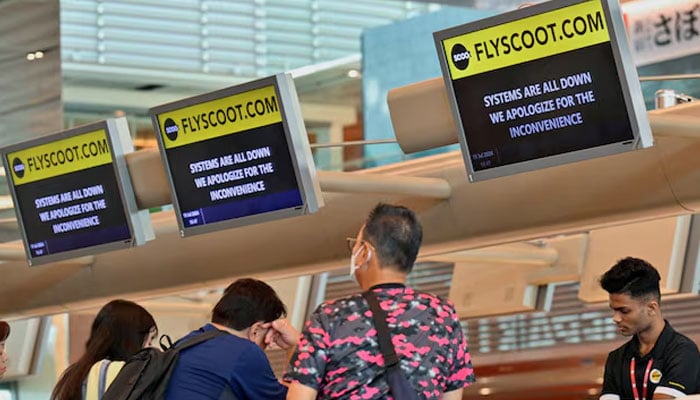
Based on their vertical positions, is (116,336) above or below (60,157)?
below

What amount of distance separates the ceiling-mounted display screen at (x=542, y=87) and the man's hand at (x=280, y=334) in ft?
3.03

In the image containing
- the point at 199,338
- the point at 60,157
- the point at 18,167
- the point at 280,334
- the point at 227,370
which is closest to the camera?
the point at 227,370

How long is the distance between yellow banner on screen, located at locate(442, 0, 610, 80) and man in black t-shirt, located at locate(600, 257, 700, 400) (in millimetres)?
855

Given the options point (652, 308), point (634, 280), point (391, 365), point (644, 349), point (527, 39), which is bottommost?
point (644, 349)

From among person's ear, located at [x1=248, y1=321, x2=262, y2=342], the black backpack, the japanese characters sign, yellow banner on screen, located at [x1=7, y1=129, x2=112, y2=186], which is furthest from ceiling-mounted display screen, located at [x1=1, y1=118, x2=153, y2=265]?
the japanese characters sign

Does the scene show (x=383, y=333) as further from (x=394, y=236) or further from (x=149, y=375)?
(x=149, y=375)

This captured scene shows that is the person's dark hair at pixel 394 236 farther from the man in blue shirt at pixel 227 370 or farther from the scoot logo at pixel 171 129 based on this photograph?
the scoot logo at pixel 171 129

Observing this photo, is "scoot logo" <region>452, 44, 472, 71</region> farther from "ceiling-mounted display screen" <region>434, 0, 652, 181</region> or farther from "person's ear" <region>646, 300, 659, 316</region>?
"person's ear" <region>646, 300, 659, 316</region>

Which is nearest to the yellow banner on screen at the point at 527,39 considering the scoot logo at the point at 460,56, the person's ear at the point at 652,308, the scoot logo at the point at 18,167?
the scoot logo at the point at 460,56

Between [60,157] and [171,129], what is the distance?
2.82 ft

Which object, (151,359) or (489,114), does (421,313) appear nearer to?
(151,359)

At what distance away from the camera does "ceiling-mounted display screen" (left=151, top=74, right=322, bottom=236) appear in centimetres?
562

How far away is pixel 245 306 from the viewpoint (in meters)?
4.49

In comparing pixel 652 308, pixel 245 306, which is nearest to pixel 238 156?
pixel 245 306
